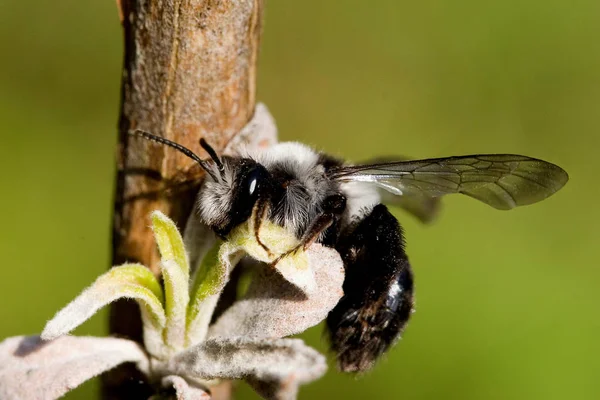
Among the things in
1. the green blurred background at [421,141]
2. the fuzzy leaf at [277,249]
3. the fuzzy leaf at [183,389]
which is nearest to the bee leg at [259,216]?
the fuzzy leaf at [277,249]

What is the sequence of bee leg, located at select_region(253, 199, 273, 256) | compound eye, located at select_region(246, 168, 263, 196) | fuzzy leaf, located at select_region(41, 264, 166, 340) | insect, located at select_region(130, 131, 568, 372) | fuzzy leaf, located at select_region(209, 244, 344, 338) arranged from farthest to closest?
insect, located at select_region(130, 131, 568, 372), compound eye, located at select_region(246, 168, 263, 196), bee leg, located at select_region(253, 199, 273, 256), fuzzy leaf, located at select_region(209, 244, 344, 338), fuzzy leaf, located at select_region(41, 264, 166, 340)

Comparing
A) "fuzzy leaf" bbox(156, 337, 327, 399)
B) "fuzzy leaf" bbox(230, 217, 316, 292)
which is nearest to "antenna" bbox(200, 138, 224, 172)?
"fuzzy leaf" bbox(230, 217, 316, 292)

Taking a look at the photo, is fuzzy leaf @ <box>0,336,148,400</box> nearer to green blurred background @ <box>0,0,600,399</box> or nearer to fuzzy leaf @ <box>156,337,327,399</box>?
fuzzy leaf @ <box>156,337,327,399</box>

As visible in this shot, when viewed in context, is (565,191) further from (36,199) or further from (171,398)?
(171,398)

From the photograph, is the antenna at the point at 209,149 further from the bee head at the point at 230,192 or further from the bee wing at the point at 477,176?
the bee wing at the point at 477,176

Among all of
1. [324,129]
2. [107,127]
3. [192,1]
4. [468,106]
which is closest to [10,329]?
[107,127]

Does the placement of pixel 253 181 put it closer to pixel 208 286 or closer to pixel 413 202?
pixel 208 286

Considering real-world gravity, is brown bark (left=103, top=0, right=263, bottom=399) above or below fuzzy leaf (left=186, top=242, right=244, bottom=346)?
above
